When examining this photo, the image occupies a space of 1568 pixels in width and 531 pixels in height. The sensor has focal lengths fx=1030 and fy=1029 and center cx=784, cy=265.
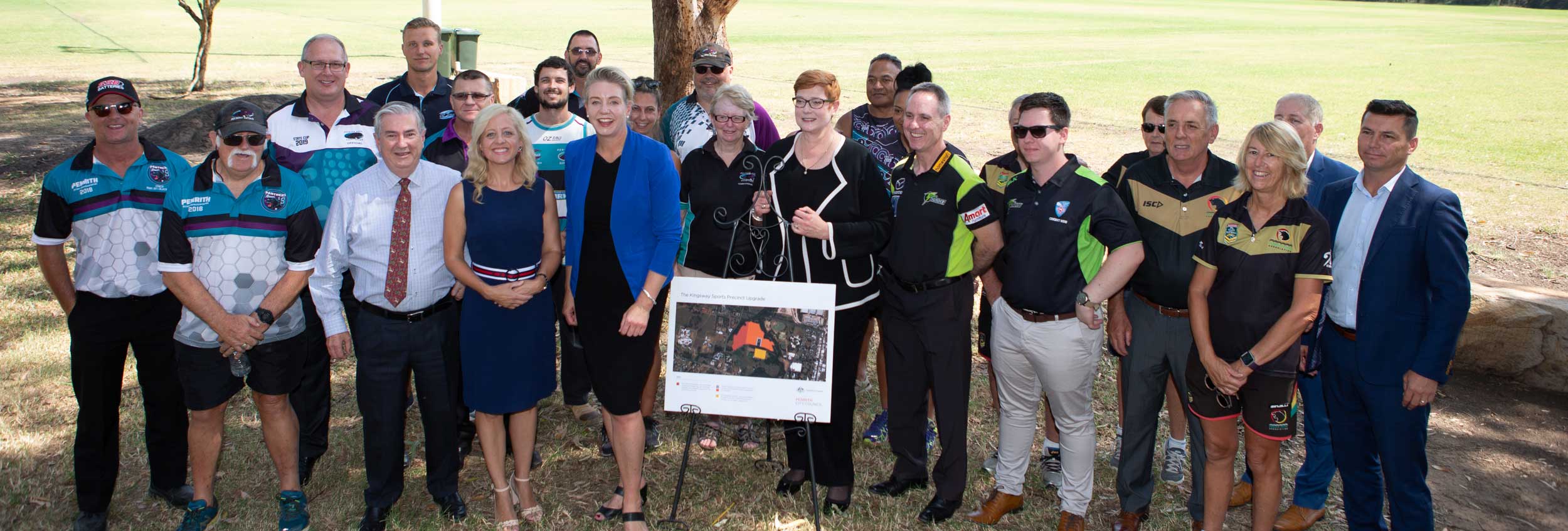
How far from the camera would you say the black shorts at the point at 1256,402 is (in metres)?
4.60

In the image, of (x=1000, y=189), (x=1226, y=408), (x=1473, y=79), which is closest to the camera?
(x=1226, y=408)

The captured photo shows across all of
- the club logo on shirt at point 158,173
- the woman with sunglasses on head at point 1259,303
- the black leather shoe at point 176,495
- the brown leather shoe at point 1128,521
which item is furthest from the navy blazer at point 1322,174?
the black leather shoe at point 176,495

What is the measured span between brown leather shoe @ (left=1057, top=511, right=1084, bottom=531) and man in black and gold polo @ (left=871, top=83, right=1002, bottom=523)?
527 millimetres

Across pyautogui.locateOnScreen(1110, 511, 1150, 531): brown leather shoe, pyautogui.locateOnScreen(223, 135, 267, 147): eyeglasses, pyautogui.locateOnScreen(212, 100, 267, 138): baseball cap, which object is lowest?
pyautogui.locateOnScreen(1110, 511, 1150, 531): brown leather shoe

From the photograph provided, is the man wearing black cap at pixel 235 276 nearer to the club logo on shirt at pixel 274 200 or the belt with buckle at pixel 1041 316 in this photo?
the club logo on shirt at pixel 274 200

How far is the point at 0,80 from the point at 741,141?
27724 millimetres

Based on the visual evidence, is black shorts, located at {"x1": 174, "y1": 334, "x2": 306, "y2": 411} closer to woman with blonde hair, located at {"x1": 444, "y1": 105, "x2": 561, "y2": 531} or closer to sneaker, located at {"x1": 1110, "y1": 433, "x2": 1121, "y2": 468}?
woman with blonde hair, located at {"x1": 444, "y1": 105, "x2": 561, "y2": 531}

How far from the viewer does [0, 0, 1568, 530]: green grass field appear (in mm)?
5684

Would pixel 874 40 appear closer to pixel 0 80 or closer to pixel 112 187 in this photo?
pixel 0 80

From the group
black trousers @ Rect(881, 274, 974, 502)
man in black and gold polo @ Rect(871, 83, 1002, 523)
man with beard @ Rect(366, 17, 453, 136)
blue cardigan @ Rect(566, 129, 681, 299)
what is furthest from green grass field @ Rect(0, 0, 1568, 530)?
man with beard @ Rect(366, 17, 453, 136)

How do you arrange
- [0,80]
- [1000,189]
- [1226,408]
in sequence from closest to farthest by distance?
[1226,408], [1000,189], [0,80]

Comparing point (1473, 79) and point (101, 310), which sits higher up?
Answer: point (1473, 79)

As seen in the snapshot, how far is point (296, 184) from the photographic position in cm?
491

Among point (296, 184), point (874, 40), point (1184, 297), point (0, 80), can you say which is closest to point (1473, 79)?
point (874, 40)
